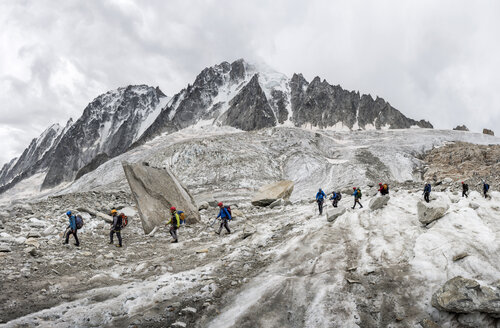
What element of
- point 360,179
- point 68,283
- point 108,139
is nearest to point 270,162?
point 360,179

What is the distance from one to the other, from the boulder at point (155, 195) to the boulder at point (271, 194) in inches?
308

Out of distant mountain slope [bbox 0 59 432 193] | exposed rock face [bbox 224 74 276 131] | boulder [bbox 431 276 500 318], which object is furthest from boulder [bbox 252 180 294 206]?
distant mountain slope [bbox 0 59 432 193]

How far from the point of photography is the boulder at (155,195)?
1744cm

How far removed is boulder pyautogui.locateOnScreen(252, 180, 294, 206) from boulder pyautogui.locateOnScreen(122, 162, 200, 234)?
25.7 ft

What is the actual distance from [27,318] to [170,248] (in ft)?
23.0

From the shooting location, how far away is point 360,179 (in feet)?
167

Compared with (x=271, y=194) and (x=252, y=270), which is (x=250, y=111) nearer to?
(x=271, y=194)

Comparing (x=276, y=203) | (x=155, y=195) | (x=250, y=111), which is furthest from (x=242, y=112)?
(x=155, y=195)

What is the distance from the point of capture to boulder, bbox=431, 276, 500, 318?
567 centimetres

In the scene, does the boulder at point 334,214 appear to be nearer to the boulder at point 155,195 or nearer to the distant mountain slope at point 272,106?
the boulder at point 155,195

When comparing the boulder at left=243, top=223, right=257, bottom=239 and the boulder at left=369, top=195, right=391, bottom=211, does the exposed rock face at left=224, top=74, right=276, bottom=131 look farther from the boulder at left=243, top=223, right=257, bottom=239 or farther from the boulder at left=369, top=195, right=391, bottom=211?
the boulder at left=243, top=223, right=257, bottom=239

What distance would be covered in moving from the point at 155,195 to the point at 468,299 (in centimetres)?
1699

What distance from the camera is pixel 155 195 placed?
18.6 m

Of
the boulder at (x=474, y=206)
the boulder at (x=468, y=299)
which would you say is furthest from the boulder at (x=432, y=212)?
the boulder at (x=468, y=299)
